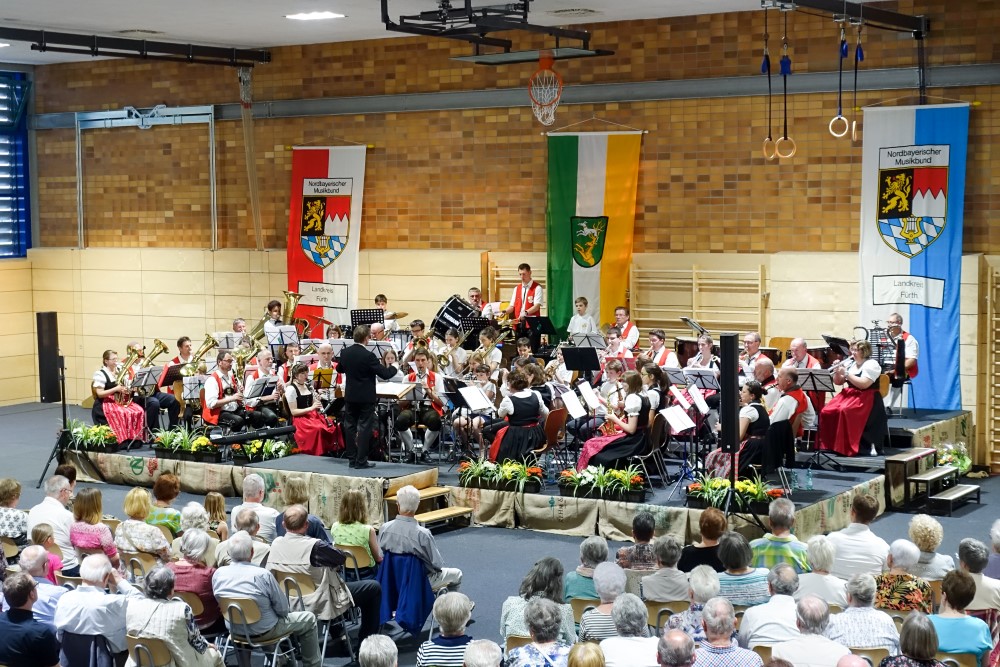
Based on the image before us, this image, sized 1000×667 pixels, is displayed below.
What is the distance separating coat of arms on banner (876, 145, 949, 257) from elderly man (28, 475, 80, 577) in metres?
9.98

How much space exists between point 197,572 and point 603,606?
104 inches

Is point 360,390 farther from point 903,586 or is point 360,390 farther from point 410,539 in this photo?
point 903,586

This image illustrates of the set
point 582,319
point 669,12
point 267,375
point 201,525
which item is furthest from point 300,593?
point 669,12

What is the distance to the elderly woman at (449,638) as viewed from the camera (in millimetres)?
6605

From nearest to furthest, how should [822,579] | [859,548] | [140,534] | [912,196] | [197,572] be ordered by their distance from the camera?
[822,579] → [197,572] → [859,548] → [140,534] → [912,196]

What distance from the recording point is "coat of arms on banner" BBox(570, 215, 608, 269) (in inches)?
672

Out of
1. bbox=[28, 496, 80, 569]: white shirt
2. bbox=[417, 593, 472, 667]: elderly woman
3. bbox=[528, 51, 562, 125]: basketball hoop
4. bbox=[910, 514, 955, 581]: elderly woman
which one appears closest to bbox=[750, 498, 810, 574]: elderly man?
bbox=[910, 514, 955, 581]: elderly woman

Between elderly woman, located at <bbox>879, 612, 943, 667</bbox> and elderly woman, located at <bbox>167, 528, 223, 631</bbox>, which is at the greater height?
elderly woman, located at <bbox>879, 612, 943, 667</bbox>

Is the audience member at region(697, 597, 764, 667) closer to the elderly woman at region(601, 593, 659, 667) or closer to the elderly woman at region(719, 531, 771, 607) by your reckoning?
the elderly woman at region(601, 593, 659, 667)

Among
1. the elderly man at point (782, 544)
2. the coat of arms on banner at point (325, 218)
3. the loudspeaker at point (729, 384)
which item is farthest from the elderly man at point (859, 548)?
the coat of arms on banner at point (325, 218)

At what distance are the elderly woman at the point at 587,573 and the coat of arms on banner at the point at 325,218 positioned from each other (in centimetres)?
1210

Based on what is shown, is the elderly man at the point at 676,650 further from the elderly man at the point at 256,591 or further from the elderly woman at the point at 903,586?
the elderly man at the point at 256,591

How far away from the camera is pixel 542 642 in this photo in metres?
6.31

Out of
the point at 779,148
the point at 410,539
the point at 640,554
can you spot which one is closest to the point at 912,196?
the point at 779,148
